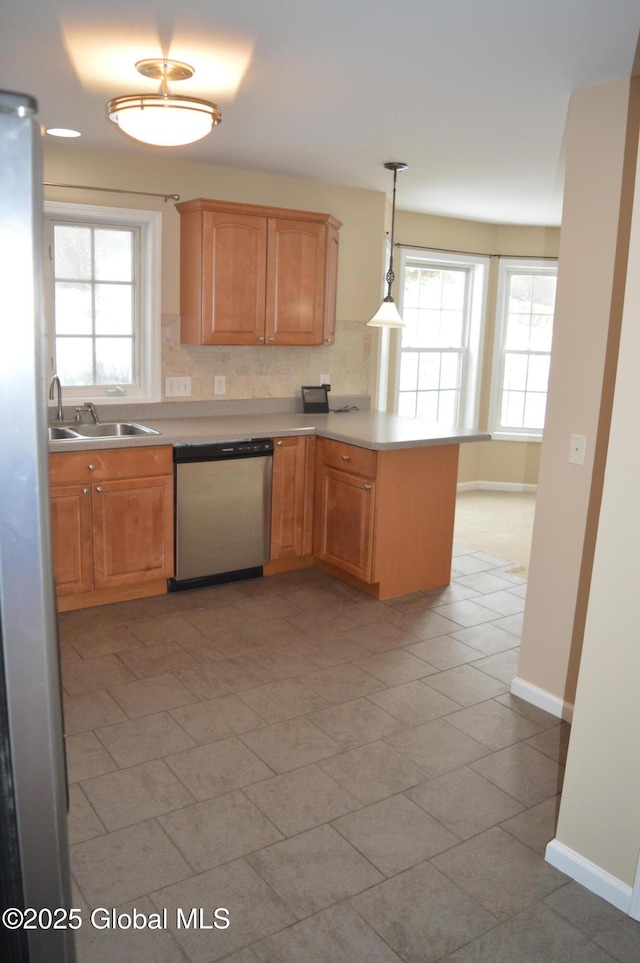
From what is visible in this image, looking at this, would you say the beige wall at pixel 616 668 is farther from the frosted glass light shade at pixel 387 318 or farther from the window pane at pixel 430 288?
the window pane at pixel 430 288

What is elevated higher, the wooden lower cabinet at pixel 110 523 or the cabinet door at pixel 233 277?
the cabinet door at pixel 233 277

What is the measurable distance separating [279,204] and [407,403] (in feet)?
7.71

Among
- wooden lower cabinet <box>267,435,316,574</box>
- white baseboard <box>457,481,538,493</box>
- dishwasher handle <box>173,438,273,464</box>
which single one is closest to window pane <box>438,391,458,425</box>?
white baseboard <box>457,481,538,493</box>

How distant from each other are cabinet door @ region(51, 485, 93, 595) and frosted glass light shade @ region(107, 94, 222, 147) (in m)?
1.72

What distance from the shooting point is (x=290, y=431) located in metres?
4.32

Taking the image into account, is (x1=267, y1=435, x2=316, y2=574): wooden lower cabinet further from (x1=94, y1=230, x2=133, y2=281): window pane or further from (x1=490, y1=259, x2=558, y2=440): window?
(x1=490, y1=259, x2=558, y2=440): window

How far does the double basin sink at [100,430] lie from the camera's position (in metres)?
4.03

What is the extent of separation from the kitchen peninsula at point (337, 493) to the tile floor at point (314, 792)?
35cm

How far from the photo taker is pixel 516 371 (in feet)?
23.4

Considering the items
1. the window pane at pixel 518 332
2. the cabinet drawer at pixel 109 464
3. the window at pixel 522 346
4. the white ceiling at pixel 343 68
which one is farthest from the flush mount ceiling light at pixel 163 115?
the window pane at pixel 518 332

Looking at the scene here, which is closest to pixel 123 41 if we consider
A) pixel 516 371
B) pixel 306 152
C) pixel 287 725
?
pixel 306 152

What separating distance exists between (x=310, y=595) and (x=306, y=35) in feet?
9.06

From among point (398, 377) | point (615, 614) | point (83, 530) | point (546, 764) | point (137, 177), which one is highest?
point (137, 177)

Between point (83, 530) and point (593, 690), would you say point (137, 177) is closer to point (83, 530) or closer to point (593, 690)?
point (83, 530)
